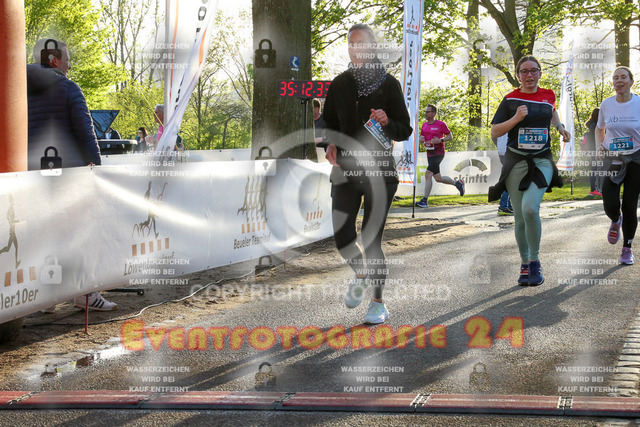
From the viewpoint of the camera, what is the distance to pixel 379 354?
18.8 ft

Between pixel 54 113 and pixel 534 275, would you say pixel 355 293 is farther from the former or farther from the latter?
pixel 54 113

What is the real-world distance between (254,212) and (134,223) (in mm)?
2464

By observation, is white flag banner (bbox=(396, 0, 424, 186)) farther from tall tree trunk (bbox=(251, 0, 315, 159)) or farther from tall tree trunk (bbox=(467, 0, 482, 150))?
tall tree trunk (bbox=(467, 0, 482, 150))

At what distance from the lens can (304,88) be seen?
1111 cm

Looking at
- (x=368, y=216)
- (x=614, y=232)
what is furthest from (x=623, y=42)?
(x=368, y=216)

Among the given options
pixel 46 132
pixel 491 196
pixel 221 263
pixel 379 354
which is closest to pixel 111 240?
pixel 46 132

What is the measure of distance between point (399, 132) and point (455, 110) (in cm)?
4246

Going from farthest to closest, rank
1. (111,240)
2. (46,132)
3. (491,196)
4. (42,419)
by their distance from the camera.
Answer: (491,196)
(46,132)
(111,240)
(42,419)

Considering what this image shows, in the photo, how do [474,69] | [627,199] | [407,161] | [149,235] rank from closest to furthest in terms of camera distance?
1. [149,235]
2. [627,199]
3. [407,161]
4. [474,69]

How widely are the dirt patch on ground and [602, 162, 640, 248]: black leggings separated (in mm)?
2907

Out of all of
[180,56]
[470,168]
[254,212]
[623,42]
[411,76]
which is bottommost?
[254,212]

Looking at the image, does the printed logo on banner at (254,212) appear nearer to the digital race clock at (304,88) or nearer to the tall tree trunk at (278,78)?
the digital race clock at (304,88)

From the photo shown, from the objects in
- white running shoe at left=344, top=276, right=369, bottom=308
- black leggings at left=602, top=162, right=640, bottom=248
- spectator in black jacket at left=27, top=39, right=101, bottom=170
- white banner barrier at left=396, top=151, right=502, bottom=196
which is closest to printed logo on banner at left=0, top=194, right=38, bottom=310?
spectator in black jacket at left=27, top=39, right=101, bottom=170

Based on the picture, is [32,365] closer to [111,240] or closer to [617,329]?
[111,240]
